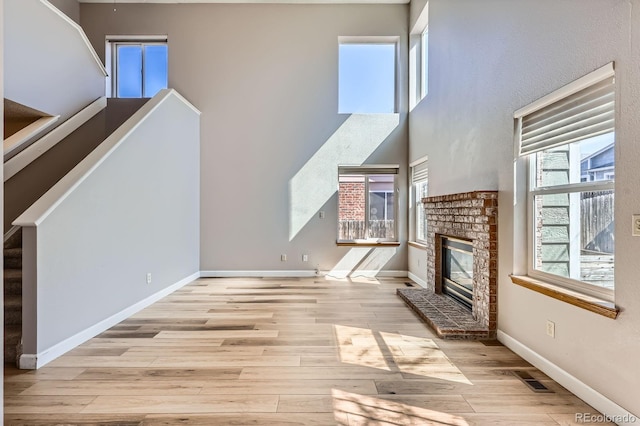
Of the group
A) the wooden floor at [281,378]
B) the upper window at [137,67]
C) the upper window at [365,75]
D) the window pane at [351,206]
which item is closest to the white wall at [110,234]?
the wooden floor at [281,378]

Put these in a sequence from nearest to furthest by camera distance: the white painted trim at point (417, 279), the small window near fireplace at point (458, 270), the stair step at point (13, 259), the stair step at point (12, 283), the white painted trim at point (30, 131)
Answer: the stair step at point (12, 283) < the stair step at point (13, 259) < the small window near fireplace at point (458, 270) < the white painted trim at point (30, 131) < the white painted trim at point (417, 279)

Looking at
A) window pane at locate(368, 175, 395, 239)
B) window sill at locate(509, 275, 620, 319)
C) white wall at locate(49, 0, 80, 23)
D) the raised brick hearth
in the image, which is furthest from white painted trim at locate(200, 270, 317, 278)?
white wall at locate(49, 0, 80, 23)

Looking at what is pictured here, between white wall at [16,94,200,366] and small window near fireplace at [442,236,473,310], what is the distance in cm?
379

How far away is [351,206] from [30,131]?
15.6 feet

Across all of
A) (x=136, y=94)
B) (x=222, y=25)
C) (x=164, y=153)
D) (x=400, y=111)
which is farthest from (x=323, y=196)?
(x=136, y=94)

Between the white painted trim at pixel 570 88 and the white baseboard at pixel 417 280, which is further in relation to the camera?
the white baseboard at pixel 417 280

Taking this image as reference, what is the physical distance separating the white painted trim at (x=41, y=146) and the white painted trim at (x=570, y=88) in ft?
17.6

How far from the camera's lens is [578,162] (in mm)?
2328

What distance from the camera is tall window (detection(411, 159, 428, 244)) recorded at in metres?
5.54

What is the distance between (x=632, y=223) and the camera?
178cm

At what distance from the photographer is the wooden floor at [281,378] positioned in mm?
1995

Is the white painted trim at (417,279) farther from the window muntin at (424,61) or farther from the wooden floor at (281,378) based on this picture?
the window muntin at (424,61)

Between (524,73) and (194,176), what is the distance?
4925 millimetres

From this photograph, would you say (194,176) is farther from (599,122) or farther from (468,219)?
(599,122)
